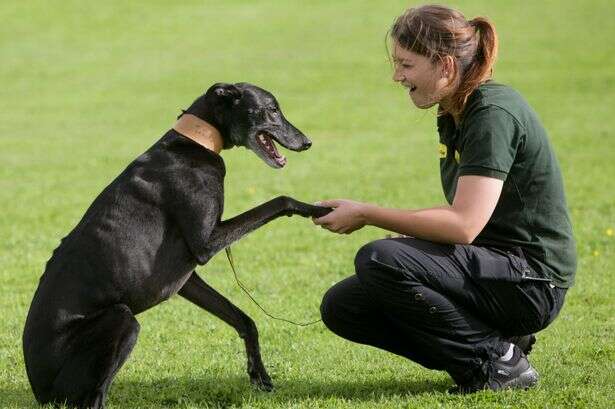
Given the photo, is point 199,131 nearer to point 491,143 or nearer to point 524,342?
point 491,143

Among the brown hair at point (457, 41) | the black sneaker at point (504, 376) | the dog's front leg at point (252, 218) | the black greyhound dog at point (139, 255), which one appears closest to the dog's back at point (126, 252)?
the black greyhound dog at point (139, 255)

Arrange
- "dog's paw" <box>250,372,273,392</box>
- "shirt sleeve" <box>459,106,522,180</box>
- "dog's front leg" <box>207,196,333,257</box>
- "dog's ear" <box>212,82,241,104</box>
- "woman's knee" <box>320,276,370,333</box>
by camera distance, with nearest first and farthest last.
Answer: "shirt sleeve" <box>459,106,522,180</box>
"dog's front leg" <box>207,196,333,257</box>
"woman's knee" <box>320,276,370,333</box>
"dog's paw" <box>250,372,273,392</box>
"dog's ear" <box>212,82,241,104</box>

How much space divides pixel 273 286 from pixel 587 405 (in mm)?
3609

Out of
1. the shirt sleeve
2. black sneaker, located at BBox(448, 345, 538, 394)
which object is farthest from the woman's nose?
black sneaker, located at BBox(448, 345, 538, 394)

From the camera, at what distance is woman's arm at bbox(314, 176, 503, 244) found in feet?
15.3

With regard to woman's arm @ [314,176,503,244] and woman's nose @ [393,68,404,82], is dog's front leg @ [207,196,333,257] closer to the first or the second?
woman's arm @ [314,176,503,244]

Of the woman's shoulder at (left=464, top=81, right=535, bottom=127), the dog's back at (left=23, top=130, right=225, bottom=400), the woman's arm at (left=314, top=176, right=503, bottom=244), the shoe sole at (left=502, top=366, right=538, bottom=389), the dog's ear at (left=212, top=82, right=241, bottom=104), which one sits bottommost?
the shoe sole at (left=502, top=366, right=538, bottom=389)

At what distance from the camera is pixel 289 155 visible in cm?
1566

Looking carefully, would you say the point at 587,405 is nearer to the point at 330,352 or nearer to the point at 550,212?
the point at 550,212

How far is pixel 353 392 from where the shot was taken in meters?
5.25

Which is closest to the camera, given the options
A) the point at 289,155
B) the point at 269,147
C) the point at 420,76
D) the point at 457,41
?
the point at 457,41

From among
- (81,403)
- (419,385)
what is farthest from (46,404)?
(419,385)

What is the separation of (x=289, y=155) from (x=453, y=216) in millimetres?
11018

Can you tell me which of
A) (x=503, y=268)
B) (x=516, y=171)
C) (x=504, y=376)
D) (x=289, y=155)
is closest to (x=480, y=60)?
(x=516, y=171)
